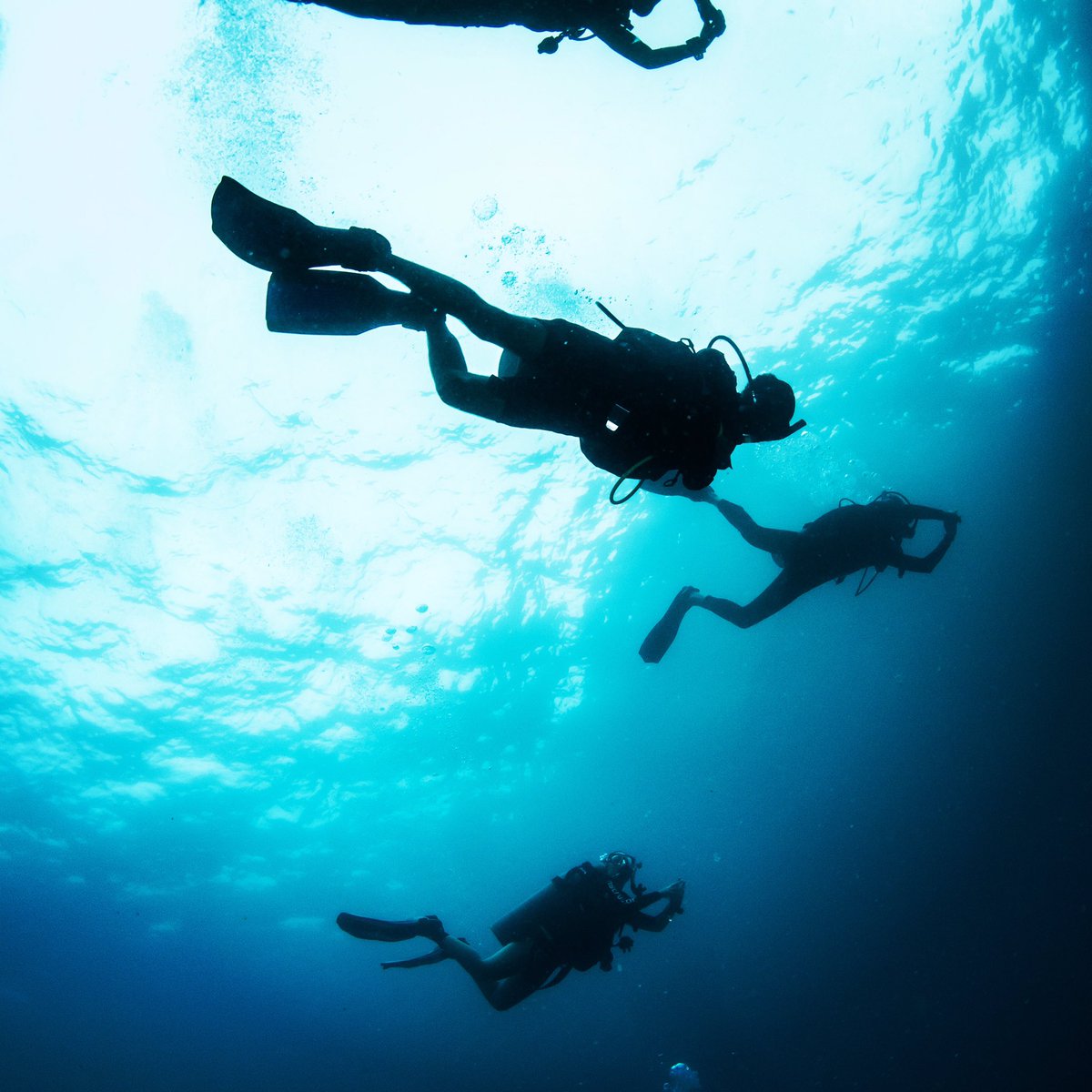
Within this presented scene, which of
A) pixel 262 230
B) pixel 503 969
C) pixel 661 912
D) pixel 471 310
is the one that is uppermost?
pixel 262 230

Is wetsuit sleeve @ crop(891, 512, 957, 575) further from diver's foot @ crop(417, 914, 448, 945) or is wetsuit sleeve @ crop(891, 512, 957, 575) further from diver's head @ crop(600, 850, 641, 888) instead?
diver's foot @ crop(417, 914, 448, 945)

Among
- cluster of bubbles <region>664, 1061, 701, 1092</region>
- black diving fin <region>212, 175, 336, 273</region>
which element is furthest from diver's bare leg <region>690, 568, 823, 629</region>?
cluster of bubbles <region>664, 1061, 701, 1092</region>

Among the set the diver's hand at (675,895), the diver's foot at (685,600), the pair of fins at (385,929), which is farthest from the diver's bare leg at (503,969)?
the diver's foot at (685,600)

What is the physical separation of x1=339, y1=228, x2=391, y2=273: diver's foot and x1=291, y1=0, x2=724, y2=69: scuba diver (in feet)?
3.95

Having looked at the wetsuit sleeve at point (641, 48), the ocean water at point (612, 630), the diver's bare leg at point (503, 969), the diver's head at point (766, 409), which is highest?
the ocean water at point (612, 630)

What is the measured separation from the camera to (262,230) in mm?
3039

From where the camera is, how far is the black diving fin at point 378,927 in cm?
645

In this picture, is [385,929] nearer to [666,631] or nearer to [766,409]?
[666,631]

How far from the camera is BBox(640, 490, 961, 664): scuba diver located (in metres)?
7.65

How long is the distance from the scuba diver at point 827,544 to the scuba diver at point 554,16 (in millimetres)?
4713

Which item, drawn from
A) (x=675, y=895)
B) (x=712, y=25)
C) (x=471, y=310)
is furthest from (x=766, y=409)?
(x=675, y=895)

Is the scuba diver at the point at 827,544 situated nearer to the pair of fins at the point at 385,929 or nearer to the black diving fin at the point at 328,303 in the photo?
the pair of fins at the point at 385,929

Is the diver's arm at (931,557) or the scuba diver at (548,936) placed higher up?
the diver's arm at (931,557)

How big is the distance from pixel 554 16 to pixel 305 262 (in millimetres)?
2457
